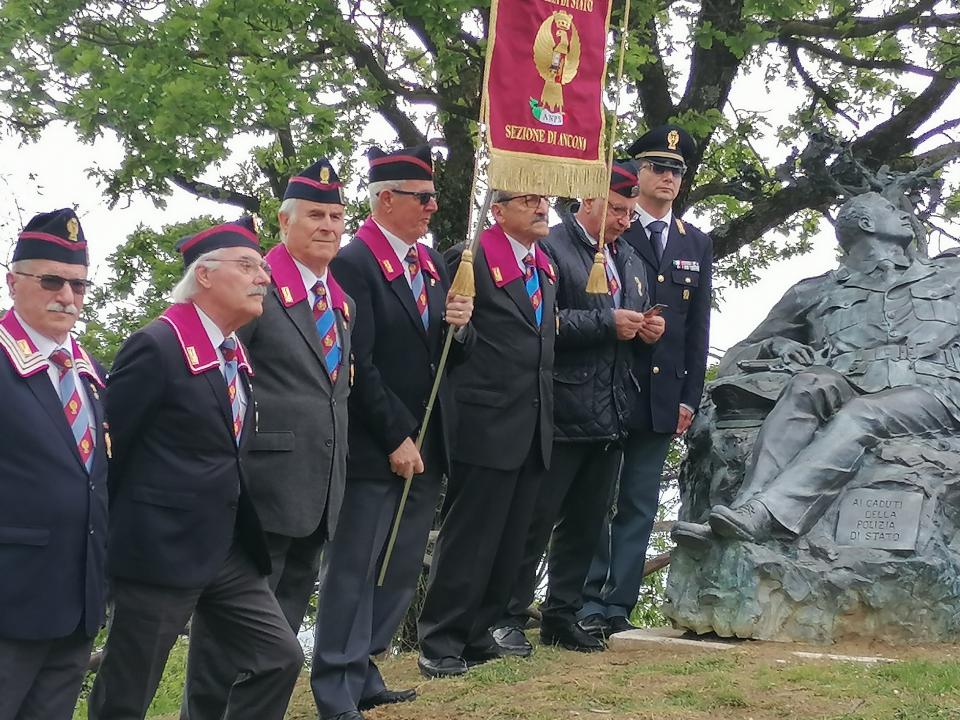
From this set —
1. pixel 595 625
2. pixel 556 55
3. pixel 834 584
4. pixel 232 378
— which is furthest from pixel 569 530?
pixel 232 378

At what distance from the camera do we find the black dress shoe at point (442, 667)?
599 centimetres

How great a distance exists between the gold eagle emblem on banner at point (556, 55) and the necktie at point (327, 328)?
5.15 feet

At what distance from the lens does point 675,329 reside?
23.2 ft

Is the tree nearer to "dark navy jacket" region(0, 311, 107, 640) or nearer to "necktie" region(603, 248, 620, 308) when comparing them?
"necktie" region(603, 248, 620, 308)

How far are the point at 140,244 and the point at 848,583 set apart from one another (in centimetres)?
746

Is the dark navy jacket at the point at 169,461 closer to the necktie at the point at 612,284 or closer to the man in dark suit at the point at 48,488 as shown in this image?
the man in dark suit at the point at 48,488

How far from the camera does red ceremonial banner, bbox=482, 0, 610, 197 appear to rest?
5992mm

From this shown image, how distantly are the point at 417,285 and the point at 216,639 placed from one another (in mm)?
1639

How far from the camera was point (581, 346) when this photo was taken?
21.4ft

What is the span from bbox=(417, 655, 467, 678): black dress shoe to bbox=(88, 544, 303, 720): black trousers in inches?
59.3

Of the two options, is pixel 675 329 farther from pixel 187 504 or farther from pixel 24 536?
pixel 24 536

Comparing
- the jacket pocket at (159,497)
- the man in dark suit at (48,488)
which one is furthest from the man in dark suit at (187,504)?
the man in dark suit at (48,488)

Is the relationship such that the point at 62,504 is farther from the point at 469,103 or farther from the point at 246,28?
the point at 469,103

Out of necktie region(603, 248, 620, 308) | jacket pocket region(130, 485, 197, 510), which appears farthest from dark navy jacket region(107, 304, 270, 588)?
necktie region(603, 248, 620, 308)
